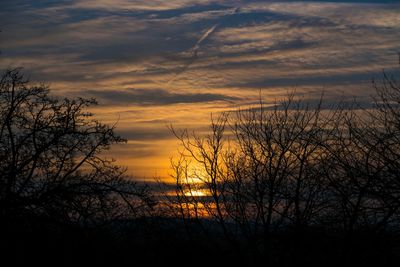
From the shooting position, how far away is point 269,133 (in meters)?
26.6

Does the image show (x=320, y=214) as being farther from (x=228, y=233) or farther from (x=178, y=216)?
(x=178, y=216)

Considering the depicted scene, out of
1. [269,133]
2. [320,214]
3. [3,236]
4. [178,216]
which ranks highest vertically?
[3,236]

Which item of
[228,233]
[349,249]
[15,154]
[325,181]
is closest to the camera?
[15,154]

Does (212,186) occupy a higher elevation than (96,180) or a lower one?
lower

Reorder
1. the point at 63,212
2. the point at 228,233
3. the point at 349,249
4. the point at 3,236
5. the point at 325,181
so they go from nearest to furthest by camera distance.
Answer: the point at 3,236 → the point at 63,212 → the point at 349,249 → the point at 325,181 → the point at 228,233

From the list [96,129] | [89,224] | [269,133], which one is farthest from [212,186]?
[89,224]

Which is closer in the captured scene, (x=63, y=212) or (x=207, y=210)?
(x=63, y=212)

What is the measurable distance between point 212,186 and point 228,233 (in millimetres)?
2441

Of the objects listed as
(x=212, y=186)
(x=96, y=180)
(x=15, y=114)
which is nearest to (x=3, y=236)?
(x=96, y=180)

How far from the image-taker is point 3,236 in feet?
40.6

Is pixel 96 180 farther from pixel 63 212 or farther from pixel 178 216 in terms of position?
pixel 178 216

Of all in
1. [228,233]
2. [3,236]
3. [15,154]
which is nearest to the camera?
[3,236]

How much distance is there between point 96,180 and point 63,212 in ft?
7.21

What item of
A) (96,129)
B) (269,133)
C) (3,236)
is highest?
(96,129)
